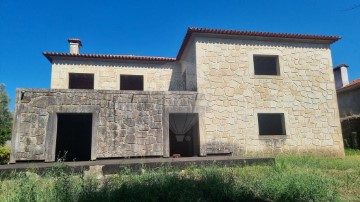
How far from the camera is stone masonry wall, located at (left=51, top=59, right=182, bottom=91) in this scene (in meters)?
12.9

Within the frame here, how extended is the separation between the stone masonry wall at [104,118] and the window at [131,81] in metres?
3.93

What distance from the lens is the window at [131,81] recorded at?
1394 cm

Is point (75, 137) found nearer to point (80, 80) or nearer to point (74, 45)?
point (80, 80)

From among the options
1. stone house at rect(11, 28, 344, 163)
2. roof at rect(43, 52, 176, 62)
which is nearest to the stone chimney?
stone house at rect(11, 28, 344, 163)

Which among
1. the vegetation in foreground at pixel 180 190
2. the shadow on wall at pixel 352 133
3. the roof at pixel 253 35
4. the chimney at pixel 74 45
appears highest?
the chimney at pixel 74 45

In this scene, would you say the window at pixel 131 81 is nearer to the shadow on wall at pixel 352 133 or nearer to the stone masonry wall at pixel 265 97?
the stone masonry wall at pixel 265 97

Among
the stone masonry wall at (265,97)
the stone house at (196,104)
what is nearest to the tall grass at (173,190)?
the stone house at (196,104)

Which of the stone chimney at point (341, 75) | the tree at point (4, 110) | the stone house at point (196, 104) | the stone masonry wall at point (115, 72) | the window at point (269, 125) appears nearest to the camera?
the stone house at point (196, 104)

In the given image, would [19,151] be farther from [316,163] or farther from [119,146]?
[316,163]

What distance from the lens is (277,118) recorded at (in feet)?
50.9

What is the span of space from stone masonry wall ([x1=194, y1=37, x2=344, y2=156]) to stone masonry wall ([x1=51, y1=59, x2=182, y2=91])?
315cm

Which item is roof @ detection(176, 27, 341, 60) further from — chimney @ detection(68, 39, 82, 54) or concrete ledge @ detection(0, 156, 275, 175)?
chimney @ detection(68, 39, 82, 54)

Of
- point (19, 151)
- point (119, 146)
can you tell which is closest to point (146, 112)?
point (119, 146)

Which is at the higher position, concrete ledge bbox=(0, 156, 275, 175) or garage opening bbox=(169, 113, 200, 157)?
garage opening bbox=(169, 113, 200, 157)
